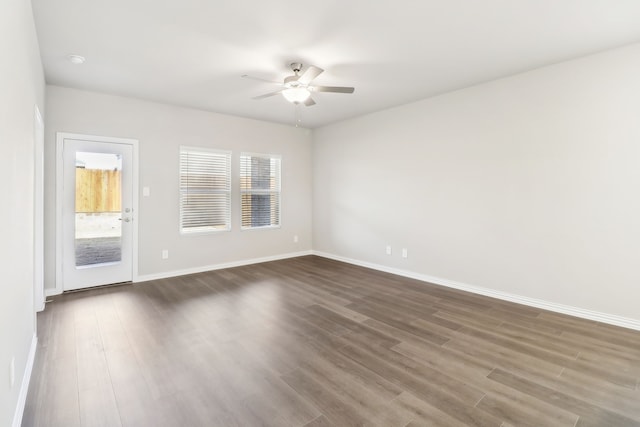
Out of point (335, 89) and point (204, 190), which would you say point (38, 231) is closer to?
point (204, 190)

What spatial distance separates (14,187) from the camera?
1812mm

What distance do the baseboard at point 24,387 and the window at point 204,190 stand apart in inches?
106

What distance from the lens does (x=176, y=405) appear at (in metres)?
1.92

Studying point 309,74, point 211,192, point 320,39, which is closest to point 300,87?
point 309,74

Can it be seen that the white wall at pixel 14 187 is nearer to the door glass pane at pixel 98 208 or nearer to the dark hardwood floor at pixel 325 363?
the dark hardwood floor at pixel 325 363

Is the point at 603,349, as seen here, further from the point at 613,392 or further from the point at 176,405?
the point at 176,405

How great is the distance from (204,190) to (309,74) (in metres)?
3.05

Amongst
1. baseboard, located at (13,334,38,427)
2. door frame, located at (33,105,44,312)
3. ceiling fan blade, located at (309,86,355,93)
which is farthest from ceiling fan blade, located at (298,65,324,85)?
baseboard, located at (13,334,38,427)

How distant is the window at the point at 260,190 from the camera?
5.80 metres

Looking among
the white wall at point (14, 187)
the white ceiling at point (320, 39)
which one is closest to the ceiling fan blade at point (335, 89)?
the white ceiling at point (320, 39)

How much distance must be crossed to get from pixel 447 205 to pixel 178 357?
3808mm

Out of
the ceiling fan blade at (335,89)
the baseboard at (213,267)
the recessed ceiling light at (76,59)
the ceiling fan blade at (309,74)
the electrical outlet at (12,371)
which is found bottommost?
the baseboard at (213,267)

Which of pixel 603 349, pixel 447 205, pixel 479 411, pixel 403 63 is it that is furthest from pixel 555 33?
pixel 479 411

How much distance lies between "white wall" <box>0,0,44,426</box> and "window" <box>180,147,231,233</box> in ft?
8.57
